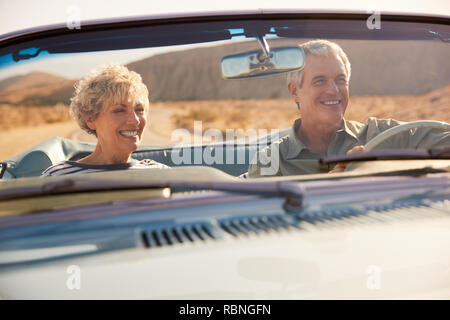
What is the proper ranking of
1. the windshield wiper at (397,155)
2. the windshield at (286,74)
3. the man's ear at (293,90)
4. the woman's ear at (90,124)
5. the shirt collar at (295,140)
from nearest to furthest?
the windshield wiper at (397,155)
the windshield at (286,74)
the shirt collar at (295,140)
the man's ear at (293,90)
the woman's ear at (90,124)

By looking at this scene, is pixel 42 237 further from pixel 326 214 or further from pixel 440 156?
pixel 440 156

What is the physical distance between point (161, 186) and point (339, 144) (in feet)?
4.26

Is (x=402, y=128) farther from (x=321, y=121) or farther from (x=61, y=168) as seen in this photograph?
(x=61, y=168)

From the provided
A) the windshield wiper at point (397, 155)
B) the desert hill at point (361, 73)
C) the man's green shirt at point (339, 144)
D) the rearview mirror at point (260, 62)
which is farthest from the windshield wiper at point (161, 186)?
the rearview mirror at point (260, 62)

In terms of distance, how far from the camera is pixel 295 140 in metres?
2.89

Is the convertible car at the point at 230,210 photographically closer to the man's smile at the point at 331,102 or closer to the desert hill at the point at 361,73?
the desert hill at the point at 361,73

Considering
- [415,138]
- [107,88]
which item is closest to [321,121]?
[415,138]

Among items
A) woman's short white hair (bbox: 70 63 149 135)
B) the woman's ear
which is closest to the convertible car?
woman's short white hair (bbox: 70 63 149 135)

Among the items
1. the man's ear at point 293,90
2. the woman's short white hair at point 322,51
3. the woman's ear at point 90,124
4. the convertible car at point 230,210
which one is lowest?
the convertible car at point 230,210

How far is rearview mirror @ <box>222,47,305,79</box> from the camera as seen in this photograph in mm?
2488

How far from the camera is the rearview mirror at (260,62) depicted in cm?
249

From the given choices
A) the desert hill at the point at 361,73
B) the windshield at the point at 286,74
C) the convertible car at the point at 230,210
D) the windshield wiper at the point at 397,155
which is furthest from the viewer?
the desert hill at the point at 361,73
